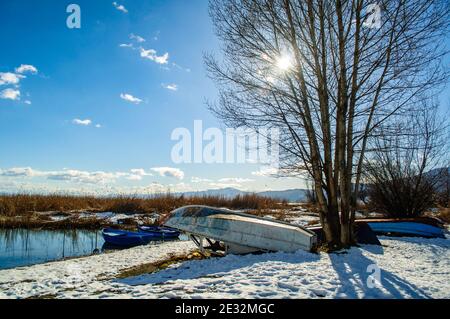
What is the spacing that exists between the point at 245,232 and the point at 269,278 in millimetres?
3019

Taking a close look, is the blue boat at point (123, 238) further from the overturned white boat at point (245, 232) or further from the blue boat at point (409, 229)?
the blue boat at point (409, 229)

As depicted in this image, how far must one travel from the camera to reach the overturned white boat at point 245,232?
23.7 ft

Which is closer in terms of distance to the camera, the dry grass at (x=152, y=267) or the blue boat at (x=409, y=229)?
the dry grass at (x=152, y=267)

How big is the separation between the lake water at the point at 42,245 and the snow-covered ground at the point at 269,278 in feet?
7.32

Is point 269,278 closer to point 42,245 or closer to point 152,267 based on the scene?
point 152,267

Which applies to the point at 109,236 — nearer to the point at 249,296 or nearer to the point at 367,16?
the point at 249,296

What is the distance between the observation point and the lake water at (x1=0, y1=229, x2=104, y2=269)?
957 centimetres

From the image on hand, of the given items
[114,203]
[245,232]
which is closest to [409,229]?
[245,232]

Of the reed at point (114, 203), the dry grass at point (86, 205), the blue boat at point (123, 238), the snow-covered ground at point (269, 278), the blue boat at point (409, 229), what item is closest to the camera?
the snow-covered ground at point (269, 278)

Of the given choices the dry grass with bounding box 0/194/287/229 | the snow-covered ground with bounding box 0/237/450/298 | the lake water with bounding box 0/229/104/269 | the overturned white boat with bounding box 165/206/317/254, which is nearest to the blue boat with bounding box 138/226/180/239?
the lake water with bounding box 0/229/104/269

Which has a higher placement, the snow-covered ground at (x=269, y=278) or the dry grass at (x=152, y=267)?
the snow-covered ground at (x=269, y=278)

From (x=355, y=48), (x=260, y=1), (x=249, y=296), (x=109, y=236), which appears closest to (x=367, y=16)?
(x=355, y=48)

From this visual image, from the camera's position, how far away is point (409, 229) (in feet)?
35.2

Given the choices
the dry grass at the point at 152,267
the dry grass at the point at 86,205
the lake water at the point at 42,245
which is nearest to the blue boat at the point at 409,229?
the dry grass at the point at 152,267
